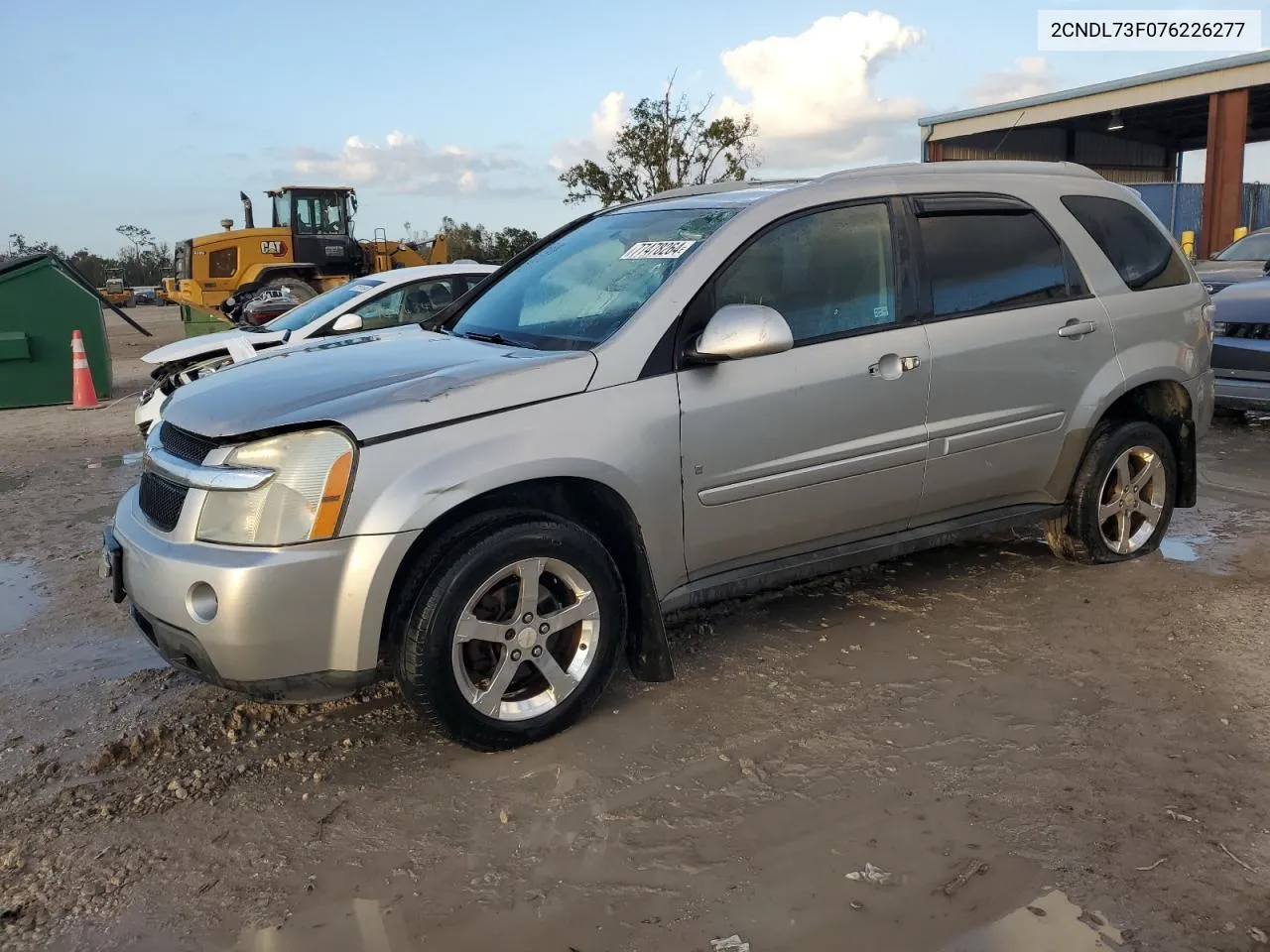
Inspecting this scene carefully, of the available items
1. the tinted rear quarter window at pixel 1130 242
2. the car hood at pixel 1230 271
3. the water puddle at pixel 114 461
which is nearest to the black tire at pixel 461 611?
the tinted rear quarter window at pixel 1130 242

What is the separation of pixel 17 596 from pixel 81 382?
26.1 ft

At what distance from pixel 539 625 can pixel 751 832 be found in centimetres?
90

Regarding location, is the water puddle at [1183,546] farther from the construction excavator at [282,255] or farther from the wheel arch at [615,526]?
the construction excavator at [282,255]

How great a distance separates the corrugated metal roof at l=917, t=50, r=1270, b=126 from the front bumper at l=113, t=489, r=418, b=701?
24.2 m

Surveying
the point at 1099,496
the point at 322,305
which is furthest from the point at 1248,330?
the point at 322,305

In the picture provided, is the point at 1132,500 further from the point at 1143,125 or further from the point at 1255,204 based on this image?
the point at 1143,125

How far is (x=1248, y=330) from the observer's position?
7.88 metres

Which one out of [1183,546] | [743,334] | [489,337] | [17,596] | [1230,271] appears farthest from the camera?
[1230,271]

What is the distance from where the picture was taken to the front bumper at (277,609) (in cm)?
290

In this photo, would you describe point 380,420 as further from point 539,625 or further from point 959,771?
point 959,771

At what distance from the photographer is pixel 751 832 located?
112 inches

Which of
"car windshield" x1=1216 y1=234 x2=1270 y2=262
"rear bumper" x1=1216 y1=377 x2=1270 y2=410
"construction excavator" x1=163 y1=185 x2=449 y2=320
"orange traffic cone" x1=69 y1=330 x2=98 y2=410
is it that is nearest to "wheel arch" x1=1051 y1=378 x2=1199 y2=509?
"rear bumper" x1=1216 y1=377 x2=1270 y2=410

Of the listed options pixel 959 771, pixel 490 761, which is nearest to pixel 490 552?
pixel 490 761

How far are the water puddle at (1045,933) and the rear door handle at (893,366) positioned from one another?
2002 millimetres
